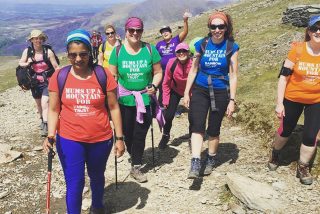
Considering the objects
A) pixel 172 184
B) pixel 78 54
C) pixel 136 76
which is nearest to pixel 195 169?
pixel 172 184

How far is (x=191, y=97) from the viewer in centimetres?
816

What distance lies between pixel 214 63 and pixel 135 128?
2.17 metres

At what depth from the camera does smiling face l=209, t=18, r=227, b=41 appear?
7.39 metres

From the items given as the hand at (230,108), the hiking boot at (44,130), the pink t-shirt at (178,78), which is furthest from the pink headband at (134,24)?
the hiking boot at (44,130)

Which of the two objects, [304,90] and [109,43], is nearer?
[304,90]

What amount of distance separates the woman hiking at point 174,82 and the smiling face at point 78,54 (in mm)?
4552

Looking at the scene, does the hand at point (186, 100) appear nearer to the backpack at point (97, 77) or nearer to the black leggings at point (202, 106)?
the black leggings at point (202, 106)

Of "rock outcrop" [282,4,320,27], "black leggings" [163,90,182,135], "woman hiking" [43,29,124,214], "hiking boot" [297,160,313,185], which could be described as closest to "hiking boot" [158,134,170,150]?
"black leggings" [163,90,182,135]

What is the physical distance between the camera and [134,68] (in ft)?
25.2

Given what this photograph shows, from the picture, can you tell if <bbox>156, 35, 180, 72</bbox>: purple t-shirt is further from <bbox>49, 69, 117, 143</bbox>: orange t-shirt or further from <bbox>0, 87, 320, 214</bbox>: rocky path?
<bbox>49, 69, 117, 143</bbox>: orange t-shirt

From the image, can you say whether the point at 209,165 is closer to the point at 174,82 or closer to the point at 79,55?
the point at 174,82

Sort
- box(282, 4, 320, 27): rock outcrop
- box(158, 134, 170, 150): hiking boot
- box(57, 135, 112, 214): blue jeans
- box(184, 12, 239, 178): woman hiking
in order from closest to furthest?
box(57, 135, 112, 214): blue jeans → box(184, 12, 239, 178): woman hiking → box(158, 134, 170, 150): hiking boot → box(282, 4, 320, 27): rock outcrop

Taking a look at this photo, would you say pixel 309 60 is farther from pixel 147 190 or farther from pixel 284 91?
pixel 147 190

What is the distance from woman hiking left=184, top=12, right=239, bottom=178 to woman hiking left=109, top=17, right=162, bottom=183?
836 mm
